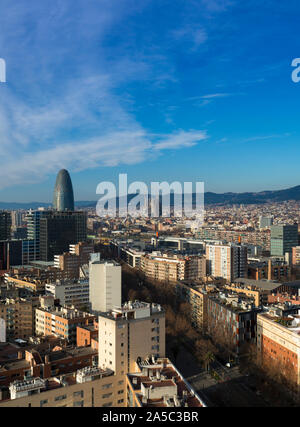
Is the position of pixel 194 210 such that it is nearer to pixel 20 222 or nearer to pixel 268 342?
pixel 20 222

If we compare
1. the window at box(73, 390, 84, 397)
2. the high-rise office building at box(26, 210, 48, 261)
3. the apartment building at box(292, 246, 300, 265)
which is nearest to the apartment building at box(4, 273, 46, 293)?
the high-rise office building at box(26, 210, 48, 261)

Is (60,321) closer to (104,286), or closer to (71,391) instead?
(104,286)

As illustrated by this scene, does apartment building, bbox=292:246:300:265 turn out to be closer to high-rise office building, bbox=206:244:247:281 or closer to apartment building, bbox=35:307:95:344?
high-rise office building, bbox=206:244:247:281

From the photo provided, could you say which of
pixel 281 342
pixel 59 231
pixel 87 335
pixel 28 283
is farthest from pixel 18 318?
pixel 59 231

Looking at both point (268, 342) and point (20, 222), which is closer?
point (268, 342)

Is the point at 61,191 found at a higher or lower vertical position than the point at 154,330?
higher

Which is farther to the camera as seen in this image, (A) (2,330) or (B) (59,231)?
(B) (59,231)

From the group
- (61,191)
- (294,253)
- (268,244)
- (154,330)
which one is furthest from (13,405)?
(61,191)
